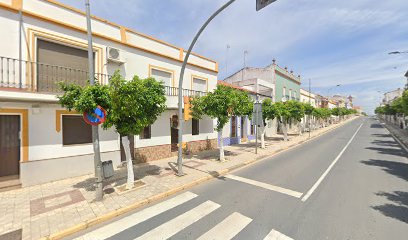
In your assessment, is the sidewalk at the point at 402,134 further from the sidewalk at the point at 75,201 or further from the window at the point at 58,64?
the window at the point at 58,64

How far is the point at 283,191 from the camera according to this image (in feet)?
21.5

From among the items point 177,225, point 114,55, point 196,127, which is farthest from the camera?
point 196,127

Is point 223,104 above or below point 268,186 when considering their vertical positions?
above

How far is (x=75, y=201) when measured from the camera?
5883 mm

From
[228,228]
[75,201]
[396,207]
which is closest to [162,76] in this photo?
[75,201]

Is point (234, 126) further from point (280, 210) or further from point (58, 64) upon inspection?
point (58, 64)

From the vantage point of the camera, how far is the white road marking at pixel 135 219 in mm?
4371

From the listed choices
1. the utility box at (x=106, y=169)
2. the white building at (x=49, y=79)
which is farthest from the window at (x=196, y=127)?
the utility box at (x=106, y=169)

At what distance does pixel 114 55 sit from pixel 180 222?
317 inches

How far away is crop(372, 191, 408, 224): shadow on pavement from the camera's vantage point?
488cm

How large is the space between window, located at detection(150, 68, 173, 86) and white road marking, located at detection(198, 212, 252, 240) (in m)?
8.82

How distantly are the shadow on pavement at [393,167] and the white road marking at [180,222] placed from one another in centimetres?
823

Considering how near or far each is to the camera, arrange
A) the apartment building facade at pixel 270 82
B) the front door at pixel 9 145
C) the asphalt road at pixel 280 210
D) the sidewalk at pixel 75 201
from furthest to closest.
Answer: the apartment building facade at pixel 270 82 < the front door at pixel 9 145 < the sidewalk at pixel 75 201 < the asphalt road at pixel 280 210

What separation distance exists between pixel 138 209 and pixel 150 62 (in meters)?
8.19
